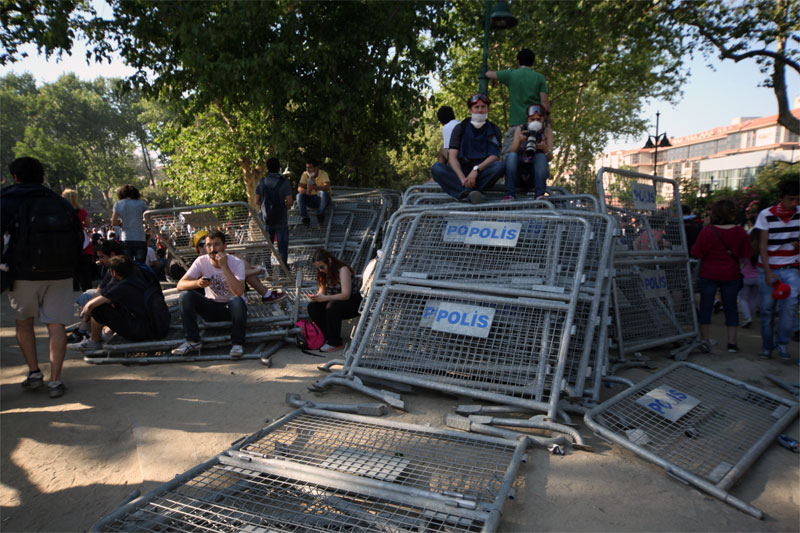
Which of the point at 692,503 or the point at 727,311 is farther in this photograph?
the point at 727,311

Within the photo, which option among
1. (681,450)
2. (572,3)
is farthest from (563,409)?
(572,3)

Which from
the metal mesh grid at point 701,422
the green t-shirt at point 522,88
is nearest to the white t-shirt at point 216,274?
the metal mesh grid at point 701,422

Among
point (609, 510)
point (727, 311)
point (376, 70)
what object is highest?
point (376, 70)

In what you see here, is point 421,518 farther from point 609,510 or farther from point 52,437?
point 52,437

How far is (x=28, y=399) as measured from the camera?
4035 mm

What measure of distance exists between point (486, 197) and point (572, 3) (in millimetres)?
9994

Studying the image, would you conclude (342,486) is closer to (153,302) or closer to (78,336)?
(153,302)

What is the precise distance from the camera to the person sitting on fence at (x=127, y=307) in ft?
16.0

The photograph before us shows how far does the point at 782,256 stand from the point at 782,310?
0.58 metres

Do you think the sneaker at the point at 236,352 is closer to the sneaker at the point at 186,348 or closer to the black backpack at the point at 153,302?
the sneaker at the point at 186,348

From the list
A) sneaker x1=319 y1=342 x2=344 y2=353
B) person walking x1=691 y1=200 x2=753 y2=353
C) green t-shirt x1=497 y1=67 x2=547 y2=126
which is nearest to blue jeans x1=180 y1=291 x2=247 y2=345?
sneaker x1=319 y1=342 x2=344 y2=353

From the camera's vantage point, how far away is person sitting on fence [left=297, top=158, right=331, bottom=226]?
905 cm

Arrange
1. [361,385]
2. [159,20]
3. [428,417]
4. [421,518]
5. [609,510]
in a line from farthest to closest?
[159,20] → [361,385] → [428,417] → [609,510] → [421,518]

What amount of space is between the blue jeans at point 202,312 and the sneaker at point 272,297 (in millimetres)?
513
